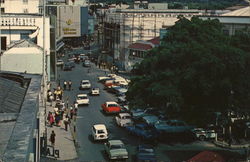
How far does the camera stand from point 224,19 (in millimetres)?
44750

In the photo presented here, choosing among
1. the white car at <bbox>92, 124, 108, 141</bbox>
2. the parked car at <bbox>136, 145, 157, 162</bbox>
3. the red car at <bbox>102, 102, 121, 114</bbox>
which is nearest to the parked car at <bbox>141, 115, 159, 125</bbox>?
the red car at <bbox>102, 102, 121, 114</bbox>

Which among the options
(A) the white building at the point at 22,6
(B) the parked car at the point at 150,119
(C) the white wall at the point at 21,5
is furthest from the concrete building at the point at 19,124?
(C) the white wall at the point at 21,5

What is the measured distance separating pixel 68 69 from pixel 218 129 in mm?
37219

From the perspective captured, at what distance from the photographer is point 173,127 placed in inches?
1131

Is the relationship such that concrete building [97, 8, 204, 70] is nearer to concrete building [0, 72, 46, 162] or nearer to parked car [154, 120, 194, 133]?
parked car [154, 120, 194, 133]

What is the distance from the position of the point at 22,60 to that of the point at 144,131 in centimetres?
851

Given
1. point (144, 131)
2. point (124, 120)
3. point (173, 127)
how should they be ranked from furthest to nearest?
point (124, 120), point (173, 127), point (144, 131)

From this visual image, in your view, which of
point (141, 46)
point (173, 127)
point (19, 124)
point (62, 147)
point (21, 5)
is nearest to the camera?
point (19, 124)

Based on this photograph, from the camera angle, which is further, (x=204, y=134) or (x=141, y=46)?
(x=141, y=46)

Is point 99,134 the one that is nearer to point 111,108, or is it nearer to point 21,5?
point 111,108

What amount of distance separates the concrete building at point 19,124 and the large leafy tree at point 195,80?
427 inches

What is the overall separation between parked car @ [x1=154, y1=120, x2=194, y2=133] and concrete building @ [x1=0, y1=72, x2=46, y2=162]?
14735 mm

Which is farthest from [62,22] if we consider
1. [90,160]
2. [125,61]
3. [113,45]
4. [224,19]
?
[90,160]

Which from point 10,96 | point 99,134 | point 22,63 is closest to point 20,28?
point 22,63
